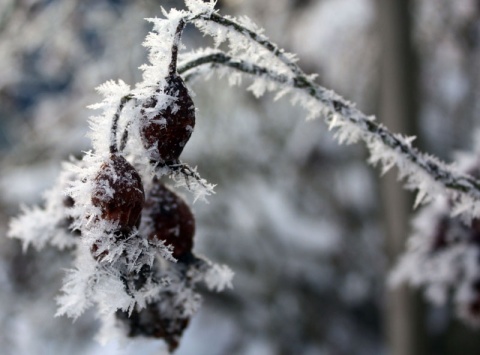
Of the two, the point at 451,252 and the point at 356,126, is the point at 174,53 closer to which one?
the point at 356,126

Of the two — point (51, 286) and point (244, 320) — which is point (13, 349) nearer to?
point (51, 286)

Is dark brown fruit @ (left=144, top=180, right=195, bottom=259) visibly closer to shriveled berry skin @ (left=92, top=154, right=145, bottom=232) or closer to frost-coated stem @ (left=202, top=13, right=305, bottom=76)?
shriveled berry skin @ (left=92, top=154, right=145, bottom=232)

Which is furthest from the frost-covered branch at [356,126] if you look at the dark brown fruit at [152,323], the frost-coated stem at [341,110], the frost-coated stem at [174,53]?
the dark brown fruit at [152,323]

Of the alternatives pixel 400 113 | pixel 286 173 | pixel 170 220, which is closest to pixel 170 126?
pixel 170 220

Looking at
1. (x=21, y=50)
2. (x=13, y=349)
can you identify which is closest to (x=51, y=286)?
(x=13, y=349)

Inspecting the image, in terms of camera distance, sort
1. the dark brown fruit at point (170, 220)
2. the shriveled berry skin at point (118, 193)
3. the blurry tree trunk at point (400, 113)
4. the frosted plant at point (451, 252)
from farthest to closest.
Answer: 1. the blurry tree trunk at point (400, 113)
2. the frosted plant at point (451, 252)
3. the dark brown fruit at point (170, 220)
4. the shriveled berry skin at point (118, 193)

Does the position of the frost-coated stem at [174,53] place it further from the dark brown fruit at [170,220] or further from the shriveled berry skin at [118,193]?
the dark brown fruit at [170,220]
